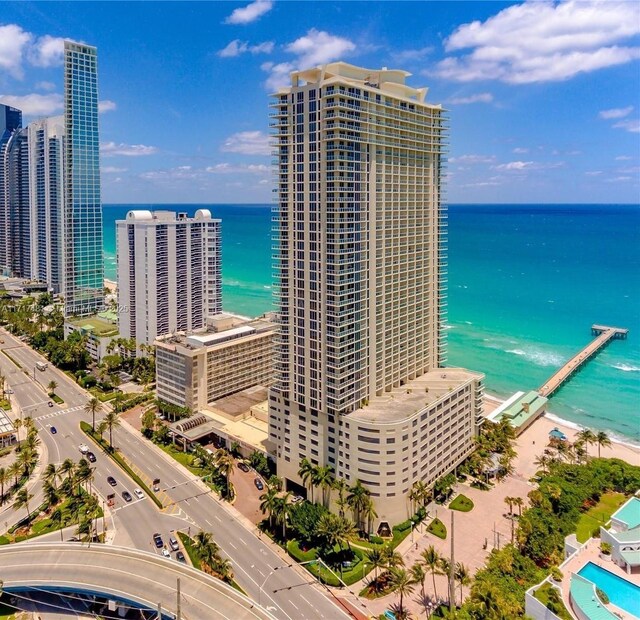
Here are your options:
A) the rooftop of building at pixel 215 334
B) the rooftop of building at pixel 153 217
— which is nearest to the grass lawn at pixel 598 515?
the rooftop of building at pixel 215 334

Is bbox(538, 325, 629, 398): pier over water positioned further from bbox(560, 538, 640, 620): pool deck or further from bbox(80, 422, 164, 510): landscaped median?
bbox(80, 422, 164, 510): landscaped median

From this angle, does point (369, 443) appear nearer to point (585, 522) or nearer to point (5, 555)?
point (585, 522)

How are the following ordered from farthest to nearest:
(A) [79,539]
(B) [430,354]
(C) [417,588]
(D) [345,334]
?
1. (B) [430,354]
2. (D) [345,334]
3. (A) [79,539]
4. (C) [417,588]

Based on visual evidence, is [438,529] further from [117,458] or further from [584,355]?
[584,355]

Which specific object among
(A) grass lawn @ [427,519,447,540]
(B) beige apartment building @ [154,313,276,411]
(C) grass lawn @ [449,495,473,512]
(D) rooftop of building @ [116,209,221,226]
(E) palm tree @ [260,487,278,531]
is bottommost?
(A) grass lawn @ [427,519,447,540]

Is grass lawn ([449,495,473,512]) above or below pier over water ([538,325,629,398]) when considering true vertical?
below

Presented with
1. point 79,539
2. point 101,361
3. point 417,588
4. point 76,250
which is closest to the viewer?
point 417,588

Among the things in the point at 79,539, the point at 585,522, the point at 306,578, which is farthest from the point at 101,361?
the point at 585,522

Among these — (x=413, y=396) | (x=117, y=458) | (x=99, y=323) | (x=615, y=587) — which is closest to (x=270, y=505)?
(x=413, y=396)

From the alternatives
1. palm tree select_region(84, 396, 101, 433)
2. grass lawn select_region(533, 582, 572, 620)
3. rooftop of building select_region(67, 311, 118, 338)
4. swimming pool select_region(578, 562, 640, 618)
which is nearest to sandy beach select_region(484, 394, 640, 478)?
swimming pool select_region(578, 562, 640, 618)
